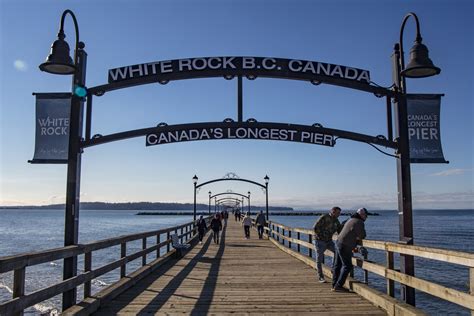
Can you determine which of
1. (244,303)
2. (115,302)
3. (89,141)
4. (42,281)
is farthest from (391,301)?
(42,281)

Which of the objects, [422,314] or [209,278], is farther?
[209,278]

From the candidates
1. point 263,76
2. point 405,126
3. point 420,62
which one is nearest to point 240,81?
point 263,76

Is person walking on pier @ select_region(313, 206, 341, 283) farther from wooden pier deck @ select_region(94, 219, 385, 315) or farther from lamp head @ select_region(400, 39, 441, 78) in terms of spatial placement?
lamp head @ select_region(400, 39, 441, 78)

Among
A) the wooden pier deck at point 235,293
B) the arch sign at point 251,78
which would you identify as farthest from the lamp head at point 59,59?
the wooden pier deck at point 235,293

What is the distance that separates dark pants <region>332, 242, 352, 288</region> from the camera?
28.3 ft

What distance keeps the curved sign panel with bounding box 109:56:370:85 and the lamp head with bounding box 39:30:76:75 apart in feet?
6.93

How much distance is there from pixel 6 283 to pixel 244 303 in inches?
690

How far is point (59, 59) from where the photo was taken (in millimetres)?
7824

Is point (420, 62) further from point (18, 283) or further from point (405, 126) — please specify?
point (18, 283)

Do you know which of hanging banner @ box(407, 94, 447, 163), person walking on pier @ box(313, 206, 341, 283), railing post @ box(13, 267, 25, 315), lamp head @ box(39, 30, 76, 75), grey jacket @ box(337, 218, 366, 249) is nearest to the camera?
railing post @ box(13, 267, 25, 315)

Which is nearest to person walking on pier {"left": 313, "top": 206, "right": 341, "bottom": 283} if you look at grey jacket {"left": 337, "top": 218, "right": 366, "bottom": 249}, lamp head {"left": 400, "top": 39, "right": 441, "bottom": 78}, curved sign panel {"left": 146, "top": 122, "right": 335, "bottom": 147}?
grey jacket {"left": 337, "top": 218, "right": 366, "bottom": 249}

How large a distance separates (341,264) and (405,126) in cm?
309

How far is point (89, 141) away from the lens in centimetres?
937

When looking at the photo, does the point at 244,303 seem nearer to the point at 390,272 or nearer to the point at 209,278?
the point at 390,272
